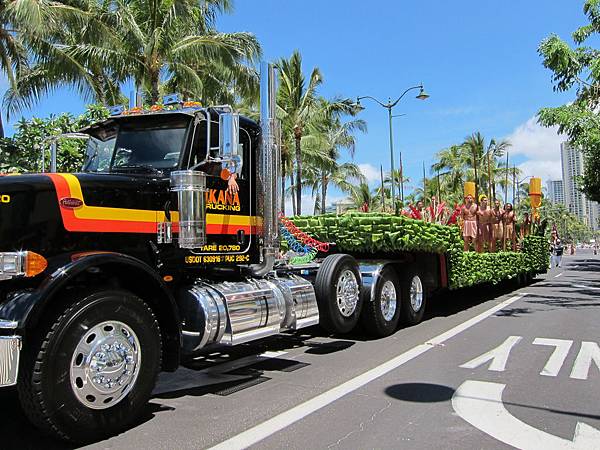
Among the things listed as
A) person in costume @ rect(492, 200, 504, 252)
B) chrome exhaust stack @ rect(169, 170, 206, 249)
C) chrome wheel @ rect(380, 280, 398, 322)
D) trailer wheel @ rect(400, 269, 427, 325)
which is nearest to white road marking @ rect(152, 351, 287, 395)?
chrome exhaust stack @ rect(169, 170, 206, 249)

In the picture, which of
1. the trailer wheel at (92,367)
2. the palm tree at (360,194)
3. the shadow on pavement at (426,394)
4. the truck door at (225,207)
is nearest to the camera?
the trailer wheel at (92,367)

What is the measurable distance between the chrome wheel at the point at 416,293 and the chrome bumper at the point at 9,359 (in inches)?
266

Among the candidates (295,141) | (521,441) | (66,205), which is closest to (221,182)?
(66,205)

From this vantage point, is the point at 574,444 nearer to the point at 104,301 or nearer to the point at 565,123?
the point at 104,301

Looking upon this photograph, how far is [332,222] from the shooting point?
845cm

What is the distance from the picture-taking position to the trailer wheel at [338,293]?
23.4ft

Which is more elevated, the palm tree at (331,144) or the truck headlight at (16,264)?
the palm tree at (331,144)

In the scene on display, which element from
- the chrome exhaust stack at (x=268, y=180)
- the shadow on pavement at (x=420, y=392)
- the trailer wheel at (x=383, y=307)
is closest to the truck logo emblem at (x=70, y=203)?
the chrome exhaust stack at (x=268, y=180)

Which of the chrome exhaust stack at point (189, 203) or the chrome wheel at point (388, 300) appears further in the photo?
the chrome wheel at point (388, 300)

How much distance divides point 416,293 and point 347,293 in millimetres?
2233

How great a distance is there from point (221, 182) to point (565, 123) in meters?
11.3

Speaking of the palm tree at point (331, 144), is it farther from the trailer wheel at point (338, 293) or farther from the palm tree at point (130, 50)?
the trailer wheel at point (338, 293)

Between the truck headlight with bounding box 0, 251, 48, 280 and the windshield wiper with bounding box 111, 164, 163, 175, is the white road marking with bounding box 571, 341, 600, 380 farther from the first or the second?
the truck headlight with bounding box 0, 251, 48, 280

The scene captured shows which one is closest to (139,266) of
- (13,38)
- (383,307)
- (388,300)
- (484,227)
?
(383,307)
